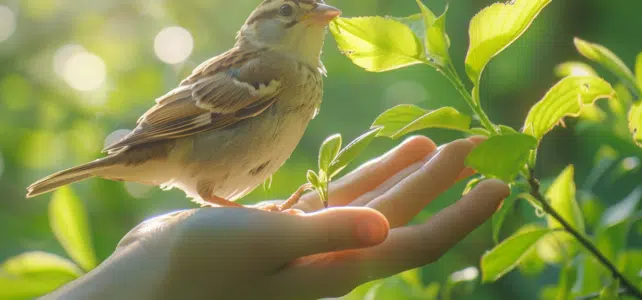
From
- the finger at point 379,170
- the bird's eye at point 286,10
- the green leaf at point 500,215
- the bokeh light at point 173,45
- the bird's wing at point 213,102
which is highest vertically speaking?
the bokeh light at point 173,45

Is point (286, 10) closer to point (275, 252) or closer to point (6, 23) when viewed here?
point (275, 252)

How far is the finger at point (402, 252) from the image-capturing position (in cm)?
80

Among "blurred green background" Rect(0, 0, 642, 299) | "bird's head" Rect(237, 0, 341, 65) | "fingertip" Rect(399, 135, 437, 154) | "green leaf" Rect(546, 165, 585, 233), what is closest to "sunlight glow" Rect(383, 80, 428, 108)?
"blurred green background" Rect(0, 0, 642, 299)

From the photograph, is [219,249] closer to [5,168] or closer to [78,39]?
[5,168]

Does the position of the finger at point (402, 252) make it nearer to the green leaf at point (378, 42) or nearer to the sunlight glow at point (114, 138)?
the green leaf at point (378, 42)

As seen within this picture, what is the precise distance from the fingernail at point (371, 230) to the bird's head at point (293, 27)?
54 centimetres

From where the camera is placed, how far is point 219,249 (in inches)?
32.2

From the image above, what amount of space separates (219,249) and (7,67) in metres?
1.38

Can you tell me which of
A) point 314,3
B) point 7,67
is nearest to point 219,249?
point 314,3


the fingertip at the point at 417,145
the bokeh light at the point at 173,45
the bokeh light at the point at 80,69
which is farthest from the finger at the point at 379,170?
the bokeh light at the point at 80,69

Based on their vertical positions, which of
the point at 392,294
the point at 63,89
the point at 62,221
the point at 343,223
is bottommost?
the point at 392,294

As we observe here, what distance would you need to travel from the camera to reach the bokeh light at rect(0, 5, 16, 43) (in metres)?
1.92

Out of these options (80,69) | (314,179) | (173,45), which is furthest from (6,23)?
(314,179)

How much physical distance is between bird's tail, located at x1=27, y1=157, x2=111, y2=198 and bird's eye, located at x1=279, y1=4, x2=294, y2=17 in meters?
0.46
